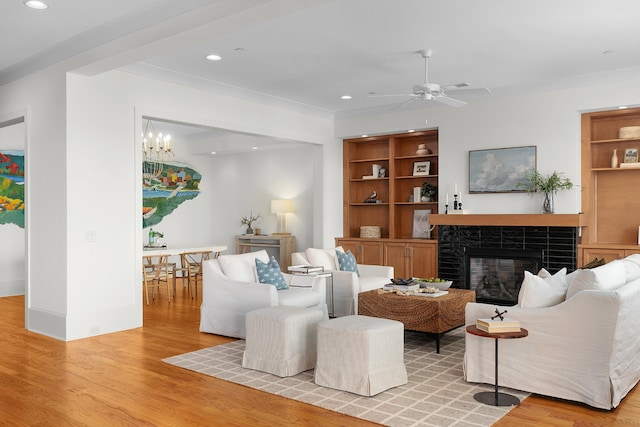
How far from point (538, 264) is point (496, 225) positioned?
0.74 metres

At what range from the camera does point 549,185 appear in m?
7.14

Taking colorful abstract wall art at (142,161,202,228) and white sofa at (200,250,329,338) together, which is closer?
white sofa at (200,250,329,338)

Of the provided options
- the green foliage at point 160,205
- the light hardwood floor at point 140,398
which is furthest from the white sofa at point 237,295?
the green foliage at point 160,205

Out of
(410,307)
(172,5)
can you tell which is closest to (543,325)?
(410,307)

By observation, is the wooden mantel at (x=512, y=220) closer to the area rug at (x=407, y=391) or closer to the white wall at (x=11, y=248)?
the area rug at (x=407, y=391)

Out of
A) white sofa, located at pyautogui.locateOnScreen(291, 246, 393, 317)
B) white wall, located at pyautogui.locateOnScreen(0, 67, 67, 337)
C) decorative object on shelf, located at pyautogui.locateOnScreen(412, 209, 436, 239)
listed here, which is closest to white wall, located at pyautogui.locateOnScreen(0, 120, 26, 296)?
white wall, located at pyautogui.locateOnScreen(0, 67, 67, 337)

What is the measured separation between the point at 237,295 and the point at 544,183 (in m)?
4.29

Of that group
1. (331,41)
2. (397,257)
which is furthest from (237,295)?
Result: (397,257)

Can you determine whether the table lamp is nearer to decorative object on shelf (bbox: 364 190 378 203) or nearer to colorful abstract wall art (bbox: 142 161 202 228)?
decorative object on shelf (bbox: 364 190 378 203)

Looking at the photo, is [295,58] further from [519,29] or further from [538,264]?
[538,264]

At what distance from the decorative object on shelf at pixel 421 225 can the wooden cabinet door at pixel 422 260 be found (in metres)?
0.46

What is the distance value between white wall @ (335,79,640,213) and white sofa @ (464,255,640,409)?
11.1 feet

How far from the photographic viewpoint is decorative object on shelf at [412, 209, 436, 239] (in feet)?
28.5

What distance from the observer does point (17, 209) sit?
879 centimetres
